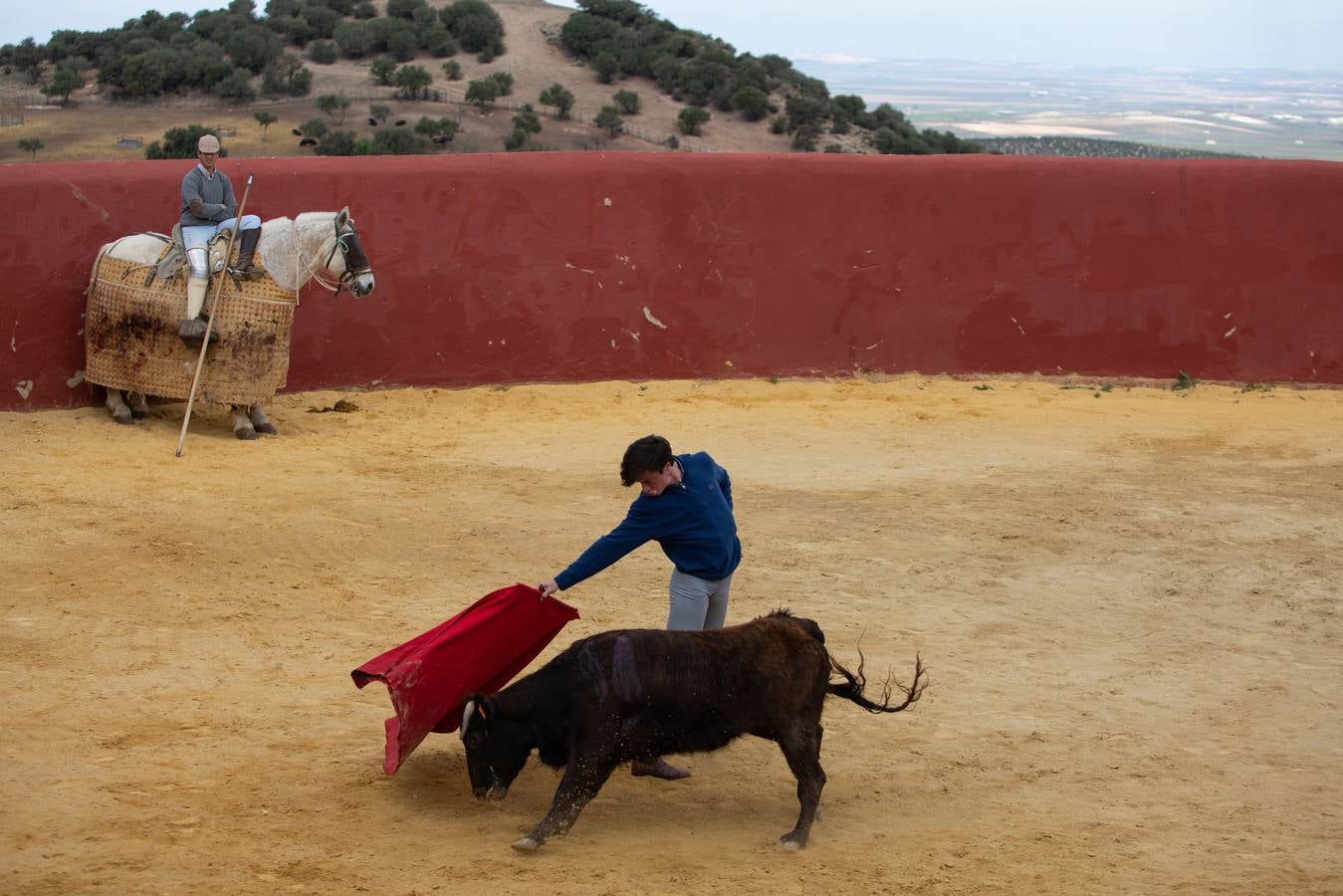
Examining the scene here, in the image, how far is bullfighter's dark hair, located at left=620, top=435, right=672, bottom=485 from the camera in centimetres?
588

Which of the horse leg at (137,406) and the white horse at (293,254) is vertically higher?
the white horse at (293,254)

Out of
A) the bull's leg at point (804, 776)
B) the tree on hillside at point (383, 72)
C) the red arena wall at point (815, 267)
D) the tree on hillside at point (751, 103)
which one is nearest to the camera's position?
the bull's leg at point (804, 776)

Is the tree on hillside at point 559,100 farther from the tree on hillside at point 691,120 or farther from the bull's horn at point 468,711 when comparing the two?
the bull's horn at point 468,711

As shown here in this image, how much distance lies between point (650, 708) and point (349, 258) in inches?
277

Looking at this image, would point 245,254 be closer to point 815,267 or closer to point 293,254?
point 293,254

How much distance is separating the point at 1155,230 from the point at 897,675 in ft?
29.5

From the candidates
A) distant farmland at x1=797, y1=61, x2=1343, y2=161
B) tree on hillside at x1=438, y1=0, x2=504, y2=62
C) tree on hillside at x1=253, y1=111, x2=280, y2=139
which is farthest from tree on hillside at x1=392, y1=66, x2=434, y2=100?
distant farmland at x1=797, y1=61, x2=1343, y2=161

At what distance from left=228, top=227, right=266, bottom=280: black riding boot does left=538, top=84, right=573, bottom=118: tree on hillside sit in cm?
2208

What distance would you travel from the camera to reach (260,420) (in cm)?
1188

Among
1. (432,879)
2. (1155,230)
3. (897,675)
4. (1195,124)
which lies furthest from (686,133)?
(1195,124)

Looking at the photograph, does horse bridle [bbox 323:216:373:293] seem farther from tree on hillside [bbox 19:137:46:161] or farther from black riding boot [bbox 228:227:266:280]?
tree on hillside [bbox 19:137:46:161]

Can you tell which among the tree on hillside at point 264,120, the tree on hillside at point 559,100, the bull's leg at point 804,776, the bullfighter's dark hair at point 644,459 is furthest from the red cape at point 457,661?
the tree on hillside at point 559,100

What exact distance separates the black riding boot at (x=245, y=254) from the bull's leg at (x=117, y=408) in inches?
54.4

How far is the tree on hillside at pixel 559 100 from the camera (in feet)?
108
